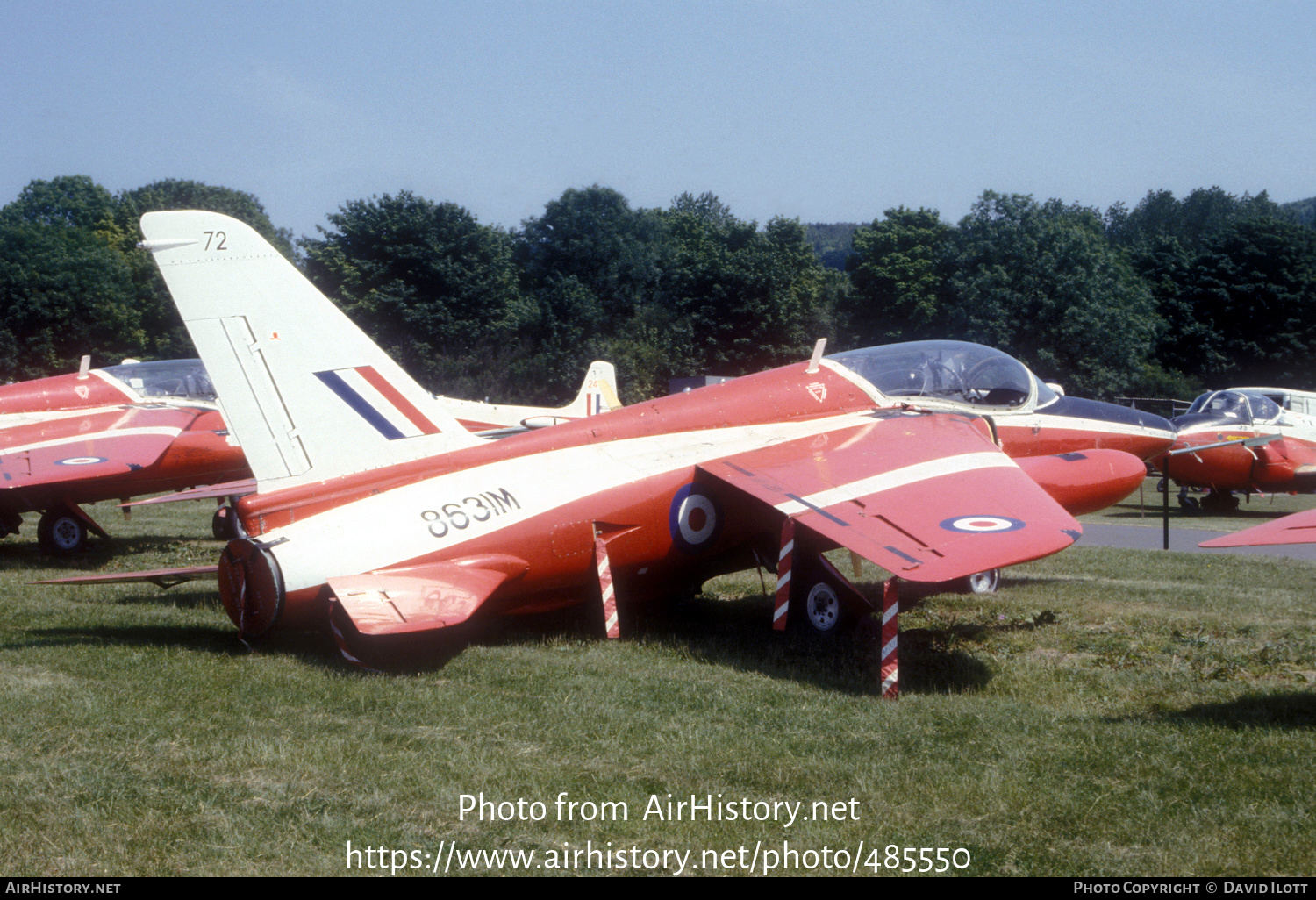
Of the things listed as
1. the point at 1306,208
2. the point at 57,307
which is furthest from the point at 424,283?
the point at 1306,208

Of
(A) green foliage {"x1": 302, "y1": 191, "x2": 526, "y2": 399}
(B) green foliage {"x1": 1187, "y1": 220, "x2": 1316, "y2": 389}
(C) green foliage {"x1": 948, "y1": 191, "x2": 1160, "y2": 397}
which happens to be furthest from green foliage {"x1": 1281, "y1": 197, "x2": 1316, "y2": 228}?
(A) green foliage {"x1": 302, "y1": 191, "x2": 526, "y2": 399}

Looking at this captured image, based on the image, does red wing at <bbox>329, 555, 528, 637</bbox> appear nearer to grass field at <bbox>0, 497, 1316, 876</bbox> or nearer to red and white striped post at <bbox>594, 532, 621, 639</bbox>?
grass field at <bbox>0, 497, 1316, 876</bbox>

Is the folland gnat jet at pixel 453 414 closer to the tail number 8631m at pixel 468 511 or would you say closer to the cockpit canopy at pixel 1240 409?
the tail number 8631m at pixel 468 511

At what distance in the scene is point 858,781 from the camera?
16.7 feet

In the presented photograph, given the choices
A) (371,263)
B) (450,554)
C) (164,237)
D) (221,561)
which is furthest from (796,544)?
(371,263)

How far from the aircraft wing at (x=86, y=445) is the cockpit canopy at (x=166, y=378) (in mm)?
532

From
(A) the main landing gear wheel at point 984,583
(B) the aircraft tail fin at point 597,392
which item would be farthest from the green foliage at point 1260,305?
(A) the main landing gear wheel at point 984,583

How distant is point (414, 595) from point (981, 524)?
13.4 feet

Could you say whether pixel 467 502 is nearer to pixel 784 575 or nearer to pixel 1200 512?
pixel 784 575

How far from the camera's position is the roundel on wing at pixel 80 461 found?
13742 millimetres

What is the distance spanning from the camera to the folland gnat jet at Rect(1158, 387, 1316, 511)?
74.7 ft

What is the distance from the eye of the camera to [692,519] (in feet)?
28.1

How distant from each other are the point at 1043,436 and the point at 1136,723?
483 cm

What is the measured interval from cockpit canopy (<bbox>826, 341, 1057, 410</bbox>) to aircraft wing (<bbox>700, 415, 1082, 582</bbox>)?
48cm
